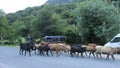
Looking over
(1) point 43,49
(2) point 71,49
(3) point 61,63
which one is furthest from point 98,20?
(3) point 61,63

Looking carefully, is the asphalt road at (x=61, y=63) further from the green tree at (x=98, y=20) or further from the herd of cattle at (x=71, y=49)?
the green tree at (x=98, y=20)

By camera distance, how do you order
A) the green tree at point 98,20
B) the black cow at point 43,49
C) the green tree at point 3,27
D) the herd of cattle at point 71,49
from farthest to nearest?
the green tree at point 3,27 < the green tree at point 98,20 < the black cow at point 43,49 < the herd of cattle at point 71,49

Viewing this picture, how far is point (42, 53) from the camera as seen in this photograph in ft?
113

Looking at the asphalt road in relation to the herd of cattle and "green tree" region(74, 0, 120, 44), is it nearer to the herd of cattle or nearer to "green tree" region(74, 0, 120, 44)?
the herd of cattle

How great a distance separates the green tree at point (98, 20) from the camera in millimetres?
46406

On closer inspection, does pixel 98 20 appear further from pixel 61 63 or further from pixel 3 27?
pixel 3 27

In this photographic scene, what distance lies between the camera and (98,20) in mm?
47125

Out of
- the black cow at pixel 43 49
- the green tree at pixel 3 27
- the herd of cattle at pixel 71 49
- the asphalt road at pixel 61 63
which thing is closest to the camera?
the asphalt road at pixel 61 63

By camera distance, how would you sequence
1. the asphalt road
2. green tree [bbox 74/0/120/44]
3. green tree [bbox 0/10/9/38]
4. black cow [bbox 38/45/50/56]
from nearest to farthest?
the asphalt road, black cow [bbox 38/45/50/56], green tree [bbox 74/0/120/44], green tree [bbox 0/10/9/38]

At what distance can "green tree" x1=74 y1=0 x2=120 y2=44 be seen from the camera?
46406 mm

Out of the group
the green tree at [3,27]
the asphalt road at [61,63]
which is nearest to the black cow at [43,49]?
the asphalt road at [61,63]

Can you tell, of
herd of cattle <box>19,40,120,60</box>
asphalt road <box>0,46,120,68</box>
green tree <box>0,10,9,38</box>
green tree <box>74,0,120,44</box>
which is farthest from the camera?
green tree <box>0,10,9,38</box>

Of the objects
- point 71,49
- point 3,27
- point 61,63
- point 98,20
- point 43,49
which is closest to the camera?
point 61,63

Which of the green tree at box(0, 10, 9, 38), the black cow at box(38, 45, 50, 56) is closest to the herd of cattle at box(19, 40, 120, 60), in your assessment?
the black cow at box(38, 45, 50, 56)
